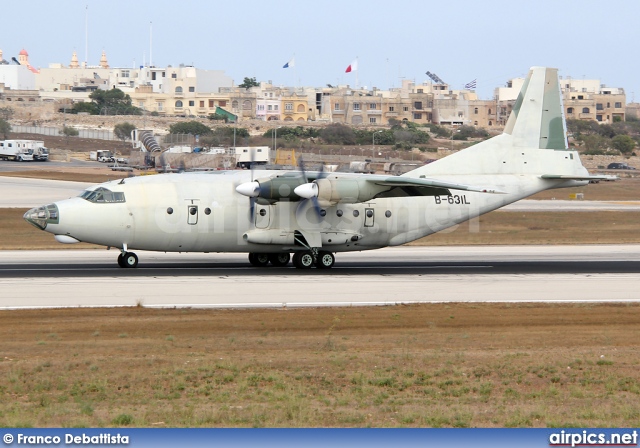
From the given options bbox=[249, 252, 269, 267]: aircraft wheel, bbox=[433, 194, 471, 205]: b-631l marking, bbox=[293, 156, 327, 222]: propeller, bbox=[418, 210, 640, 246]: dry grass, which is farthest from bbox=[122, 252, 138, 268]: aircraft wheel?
bbox=[418, 210, 640, 246]: dry grass

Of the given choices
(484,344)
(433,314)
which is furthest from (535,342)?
(433,314)

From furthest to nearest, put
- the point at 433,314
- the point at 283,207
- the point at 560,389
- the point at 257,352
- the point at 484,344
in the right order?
1. the point at 283,207
2. the point at 433,314
3. the point at 484,344
4. the point at 257,352
5. the point at 560,389

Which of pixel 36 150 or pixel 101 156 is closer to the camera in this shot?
pixel 36 150

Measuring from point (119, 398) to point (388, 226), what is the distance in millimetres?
19488

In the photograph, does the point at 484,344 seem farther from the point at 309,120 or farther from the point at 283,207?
the point at 309,120

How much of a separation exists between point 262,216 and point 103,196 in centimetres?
537

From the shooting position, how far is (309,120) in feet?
585

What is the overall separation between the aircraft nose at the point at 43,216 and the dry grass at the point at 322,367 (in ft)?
23.1

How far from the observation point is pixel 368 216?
32469 millimetres

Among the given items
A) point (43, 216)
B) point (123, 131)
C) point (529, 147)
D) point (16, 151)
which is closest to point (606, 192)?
point (529, 147)

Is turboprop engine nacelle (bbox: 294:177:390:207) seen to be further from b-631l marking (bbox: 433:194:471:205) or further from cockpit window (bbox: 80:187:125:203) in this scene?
cockpit window (bbox: 80:187:125:203)

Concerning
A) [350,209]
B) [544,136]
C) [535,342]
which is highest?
[544,136]

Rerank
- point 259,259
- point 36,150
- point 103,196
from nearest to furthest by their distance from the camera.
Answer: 1. point 103,196
2. point 259,259
3. point 36,150

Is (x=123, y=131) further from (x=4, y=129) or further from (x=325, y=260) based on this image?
(x=325, y=260)
